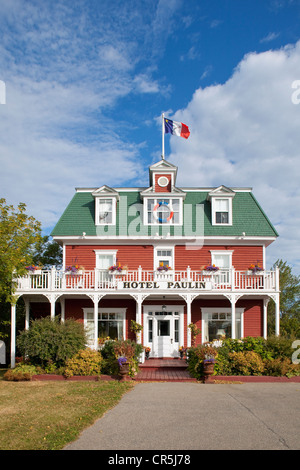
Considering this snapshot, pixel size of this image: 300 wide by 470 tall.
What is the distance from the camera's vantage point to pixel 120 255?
21594 millimetres

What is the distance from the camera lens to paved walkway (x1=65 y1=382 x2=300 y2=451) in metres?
7.40

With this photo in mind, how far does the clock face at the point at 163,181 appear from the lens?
73.5ft

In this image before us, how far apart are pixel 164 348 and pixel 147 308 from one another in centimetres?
219

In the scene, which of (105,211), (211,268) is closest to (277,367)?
(211,268)

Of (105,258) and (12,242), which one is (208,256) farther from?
(12,242)

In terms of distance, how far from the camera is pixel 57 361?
16.3 m

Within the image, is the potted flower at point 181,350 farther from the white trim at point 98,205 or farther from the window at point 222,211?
the white trim at point 98,205

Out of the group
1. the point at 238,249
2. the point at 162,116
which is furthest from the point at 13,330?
the point at 162,116

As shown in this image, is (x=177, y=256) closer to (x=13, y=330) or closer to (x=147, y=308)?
(x=147, y=308)

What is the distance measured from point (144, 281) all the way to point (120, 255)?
3166mm

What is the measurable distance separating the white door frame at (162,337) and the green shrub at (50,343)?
15.8ft

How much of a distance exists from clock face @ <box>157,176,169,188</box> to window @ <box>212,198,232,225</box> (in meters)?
2.79

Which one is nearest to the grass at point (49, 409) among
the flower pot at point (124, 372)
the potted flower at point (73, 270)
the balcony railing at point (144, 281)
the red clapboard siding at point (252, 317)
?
the flower pot at point (124, 372)

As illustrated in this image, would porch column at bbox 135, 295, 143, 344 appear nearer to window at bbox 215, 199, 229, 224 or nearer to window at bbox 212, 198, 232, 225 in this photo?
window at bbox 212, 198, 232, 225
